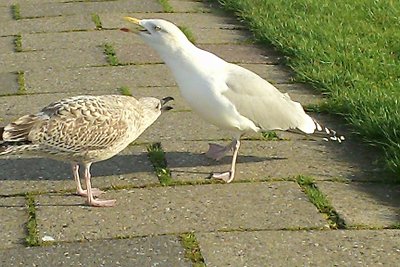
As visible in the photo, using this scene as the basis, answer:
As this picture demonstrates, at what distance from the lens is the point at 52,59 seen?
830 centimetres

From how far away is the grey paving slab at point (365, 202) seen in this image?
5160 millimetres

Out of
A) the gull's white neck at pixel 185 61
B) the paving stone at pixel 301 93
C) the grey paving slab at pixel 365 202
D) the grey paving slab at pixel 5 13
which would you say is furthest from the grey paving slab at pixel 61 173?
the grey paving slab at pixel 5 13

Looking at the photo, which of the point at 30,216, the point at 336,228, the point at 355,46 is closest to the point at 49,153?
the point at 30,216

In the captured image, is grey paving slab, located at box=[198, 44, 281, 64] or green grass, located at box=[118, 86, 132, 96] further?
grey paving slab, located at box=[198, 44, 281, 64]

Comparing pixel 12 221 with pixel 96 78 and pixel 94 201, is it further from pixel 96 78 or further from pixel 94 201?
pixel 96 78

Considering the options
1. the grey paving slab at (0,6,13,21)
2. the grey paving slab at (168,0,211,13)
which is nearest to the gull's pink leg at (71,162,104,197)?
the grey paving slab at (0,6,13,21)

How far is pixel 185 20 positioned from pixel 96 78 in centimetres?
214

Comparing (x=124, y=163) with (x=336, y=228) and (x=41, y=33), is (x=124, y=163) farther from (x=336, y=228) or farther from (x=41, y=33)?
(x=41, y=33)

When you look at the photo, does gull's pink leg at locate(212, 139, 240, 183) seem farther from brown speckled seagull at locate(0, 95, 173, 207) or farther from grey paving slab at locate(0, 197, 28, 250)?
grey paving slab at locate(0, 197, 28, 250)

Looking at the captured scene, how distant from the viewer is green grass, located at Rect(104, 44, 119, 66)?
8173mm

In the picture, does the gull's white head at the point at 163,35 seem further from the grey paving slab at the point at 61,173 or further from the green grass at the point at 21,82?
the green grass at the point at 21,82

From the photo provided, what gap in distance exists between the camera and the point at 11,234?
196 inches

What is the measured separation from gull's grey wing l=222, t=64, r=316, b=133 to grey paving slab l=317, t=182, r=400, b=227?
0.58m

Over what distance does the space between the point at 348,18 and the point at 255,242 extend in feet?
16.2
